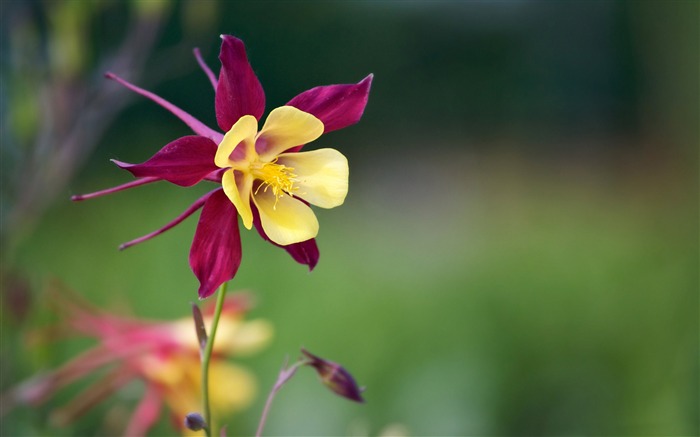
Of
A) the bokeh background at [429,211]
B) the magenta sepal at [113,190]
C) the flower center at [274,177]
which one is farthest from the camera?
the bokeh background at [429,211]

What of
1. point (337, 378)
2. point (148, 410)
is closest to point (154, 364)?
point (148, 410)

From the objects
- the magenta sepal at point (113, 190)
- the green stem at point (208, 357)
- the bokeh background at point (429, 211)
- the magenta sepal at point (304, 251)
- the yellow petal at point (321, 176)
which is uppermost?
the magenta sepal at point (113, 190)

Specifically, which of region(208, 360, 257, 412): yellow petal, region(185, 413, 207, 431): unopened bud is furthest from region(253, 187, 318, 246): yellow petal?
region(208, 360, 257, 412): yellow petal

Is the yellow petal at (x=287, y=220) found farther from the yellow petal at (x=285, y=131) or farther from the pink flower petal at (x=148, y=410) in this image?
the pink flower petal at (x=148, y=410)

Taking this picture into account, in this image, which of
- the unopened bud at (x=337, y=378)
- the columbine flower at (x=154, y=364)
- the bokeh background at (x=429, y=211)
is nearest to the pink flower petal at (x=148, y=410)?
the columbine flower at (x=154, y=364)

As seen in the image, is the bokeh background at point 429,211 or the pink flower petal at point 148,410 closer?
the pink flower petal at point 148,410

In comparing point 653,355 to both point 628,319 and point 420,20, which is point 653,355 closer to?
point 628,319
